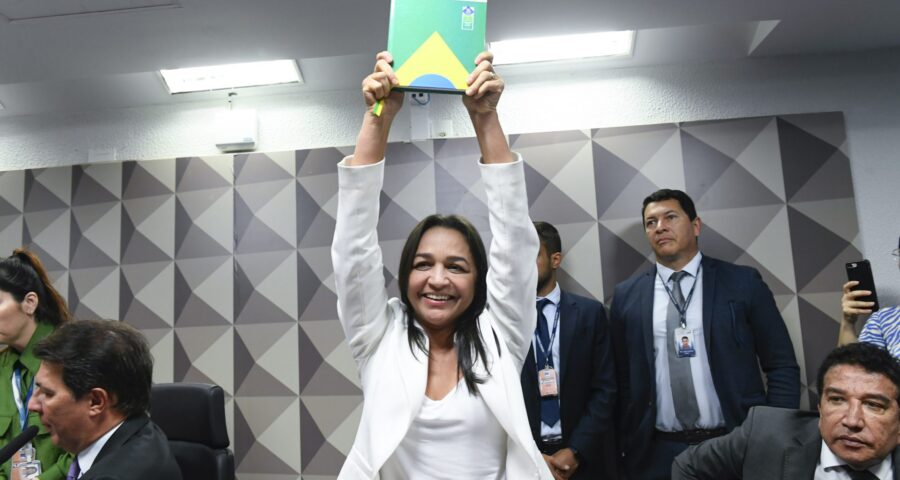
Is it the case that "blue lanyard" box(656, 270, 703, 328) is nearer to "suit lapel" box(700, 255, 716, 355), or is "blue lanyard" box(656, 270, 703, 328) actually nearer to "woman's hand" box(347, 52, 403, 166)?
"suit lapel" box(700, 255, 716, 355)

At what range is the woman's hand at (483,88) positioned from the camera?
130 cm

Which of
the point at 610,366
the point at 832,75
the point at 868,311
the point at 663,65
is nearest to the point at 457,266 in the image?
the point at 610,366

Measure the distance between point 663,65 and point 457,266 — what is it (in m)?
2.60

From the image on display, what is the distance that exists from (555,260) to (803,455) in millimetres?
1490

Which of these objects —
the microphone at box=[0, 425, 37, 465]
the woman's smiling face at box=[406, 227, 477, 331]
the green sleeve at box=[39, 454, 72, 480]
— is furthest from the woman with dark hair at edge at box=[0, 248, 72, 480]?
the woman's smiling face at box=[406, 227, 477, 331]

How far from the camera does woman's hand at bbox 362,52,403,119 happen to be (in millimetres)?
1285

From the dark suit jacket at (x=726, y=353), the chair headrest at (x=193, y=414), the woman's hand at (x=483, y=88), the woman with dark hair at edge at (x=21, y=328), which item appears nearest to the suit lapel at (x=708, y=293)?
the dark suit jacket at (x=726, y=353)

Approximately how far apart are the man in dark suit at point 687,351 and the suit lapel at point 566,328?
23cm

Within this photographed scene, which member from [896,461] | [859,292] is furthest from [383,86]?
[859,292]

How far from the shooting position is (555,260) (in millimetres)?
3121

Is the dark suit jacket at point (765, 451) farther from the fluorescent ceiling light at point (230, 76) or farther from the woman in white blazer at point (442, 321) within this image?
the fluorescent ceiling light at point (230, 76)

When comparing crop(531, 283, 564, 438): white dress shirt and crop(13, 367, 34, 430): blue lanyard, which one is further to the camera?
crop(531, 283, 564, 438): white dress shirt

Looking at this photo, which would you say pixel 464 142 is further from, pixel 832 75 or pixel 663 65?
pixel 832 75

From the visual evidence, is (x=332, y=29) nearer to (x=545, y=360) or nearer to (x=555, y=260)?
(x=555, y=260)
